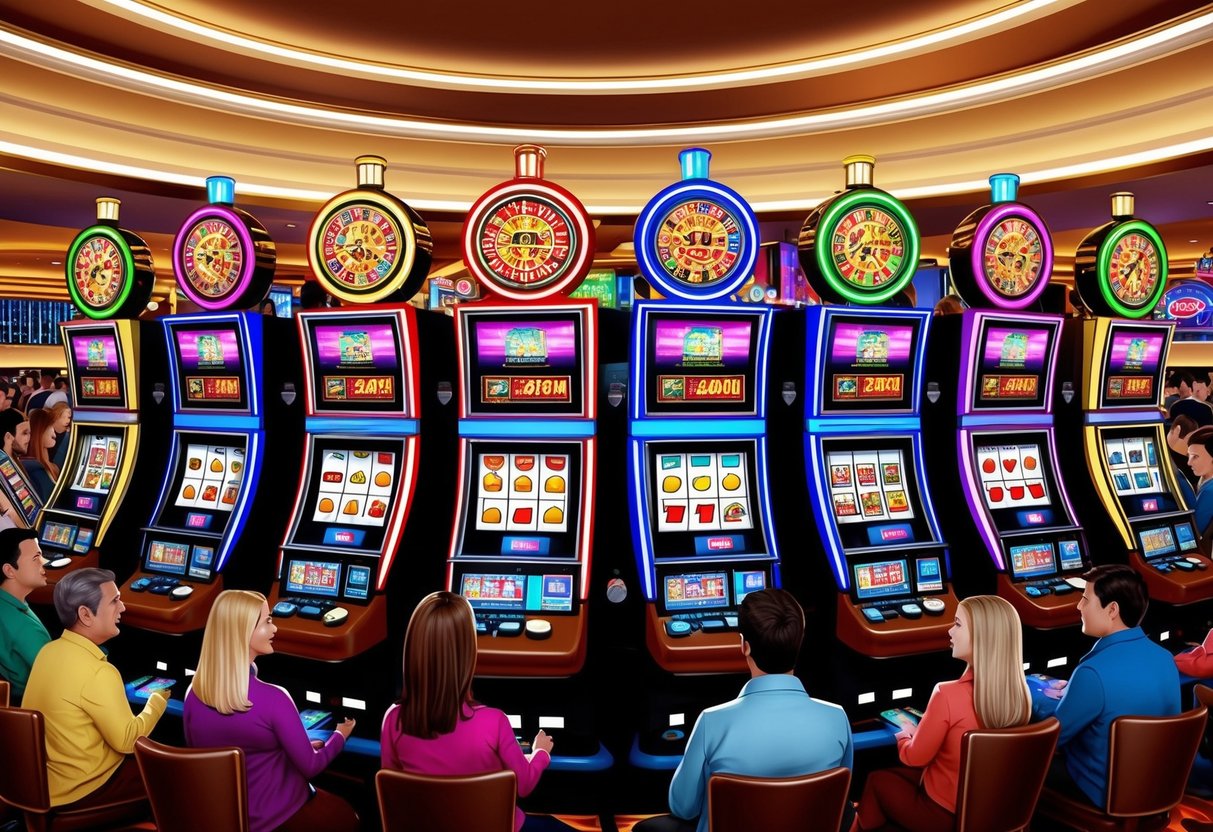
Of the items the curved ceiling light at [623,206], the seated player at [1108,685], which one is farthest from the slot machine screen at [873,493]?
the curved ceiling light at [623,206]

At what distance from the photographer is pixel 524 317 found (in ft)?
12.6

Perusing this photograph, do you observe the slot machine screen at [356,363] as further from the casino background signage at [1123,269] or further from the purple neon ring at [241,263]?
the casino background signage at [1123,269]

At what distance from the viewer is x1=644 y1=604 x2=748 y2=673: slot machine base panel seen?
3.45 m

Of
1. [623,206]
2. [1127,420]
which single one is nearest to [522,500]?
[1127,420]

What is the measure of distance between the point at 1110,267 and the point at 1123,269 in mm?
101

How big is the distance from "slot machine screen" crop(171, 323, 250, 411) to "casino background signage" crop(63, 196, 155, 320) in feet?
2.82

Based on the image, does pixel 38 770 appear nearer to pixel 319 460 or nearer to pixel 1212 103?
pixel 319 460

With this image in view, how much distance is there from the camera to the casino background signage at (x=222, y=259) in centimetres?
465

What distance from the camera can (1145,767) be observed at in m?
2.58

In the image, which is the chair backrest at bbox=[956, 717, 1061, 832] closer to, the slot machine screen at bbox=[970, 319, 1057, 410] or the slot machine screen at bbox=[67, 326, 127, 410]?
the slot machine screen at bbox=[970, 319, 1057, 410]

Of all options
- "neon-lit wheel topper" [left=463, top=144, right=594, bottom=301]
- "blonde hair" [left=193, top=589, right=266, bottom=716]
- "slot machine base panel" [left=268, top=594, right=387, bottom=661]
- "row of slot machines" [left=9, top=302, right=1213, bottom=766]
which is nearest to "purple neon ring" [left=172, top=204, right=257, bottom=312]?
"row of slot machines" [left=9, top=302, right=1213, bottom=766]

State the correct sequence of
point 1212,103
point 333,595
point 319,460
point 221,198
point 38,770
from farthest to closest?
1. point 1212,103
2. point 221,198
3. point 319,460
4. point 333,595
5. point 38,770

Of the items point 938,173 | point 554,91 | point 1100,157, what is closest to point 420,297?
point 554,91

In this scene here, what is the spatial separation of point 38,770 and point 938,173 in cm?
889
